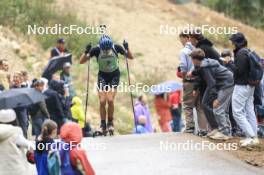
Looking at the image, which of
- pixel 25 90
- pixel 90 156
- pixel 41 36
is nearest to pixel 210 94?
pixel 90 156

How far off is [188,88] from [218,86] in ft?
2.83

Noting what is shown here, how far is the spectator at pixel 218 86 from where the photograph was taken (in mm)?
13602

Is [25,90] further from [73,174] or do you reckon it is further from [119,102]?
[119,102]

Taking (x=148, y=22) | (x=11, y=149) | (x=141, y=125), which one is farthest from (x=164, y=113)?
(x=148, y=22)

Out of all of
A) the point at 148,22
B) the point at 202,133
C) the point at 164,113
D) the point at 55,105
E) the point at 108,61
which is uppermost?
the point at 148,22

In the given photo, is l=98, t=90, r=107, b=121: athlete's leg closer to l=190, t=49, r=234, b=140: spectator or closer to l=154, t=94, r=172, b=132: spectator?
l=190, t=49, r=234, b=140: spectator

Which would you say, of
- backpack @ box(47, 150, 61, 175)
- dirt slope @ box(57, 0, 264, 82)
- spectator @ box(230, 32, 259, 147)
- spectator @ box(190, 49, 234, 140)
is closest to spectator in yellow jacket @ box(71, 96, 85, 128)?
spectator @ box(190, 49, 234, 140)

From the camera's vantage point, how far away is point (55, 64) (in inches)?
784

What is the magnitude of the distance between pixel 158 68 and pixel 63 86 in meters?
13.6

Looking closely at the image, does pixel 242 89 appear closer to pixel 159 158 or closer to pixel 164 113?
pixel 159 158

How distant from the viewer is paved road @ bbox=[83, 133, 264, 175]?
38.6 ft

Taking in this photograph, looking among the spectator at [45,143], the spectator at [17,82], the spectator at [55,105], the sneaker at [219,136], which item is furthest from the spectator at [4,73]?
the spectator at [45,143]

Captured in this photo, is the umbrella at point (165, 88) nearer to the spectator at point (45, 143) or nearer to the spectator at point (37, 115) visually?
the spectator at point (37, 115)

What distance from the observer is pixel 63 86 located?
1752 cm
